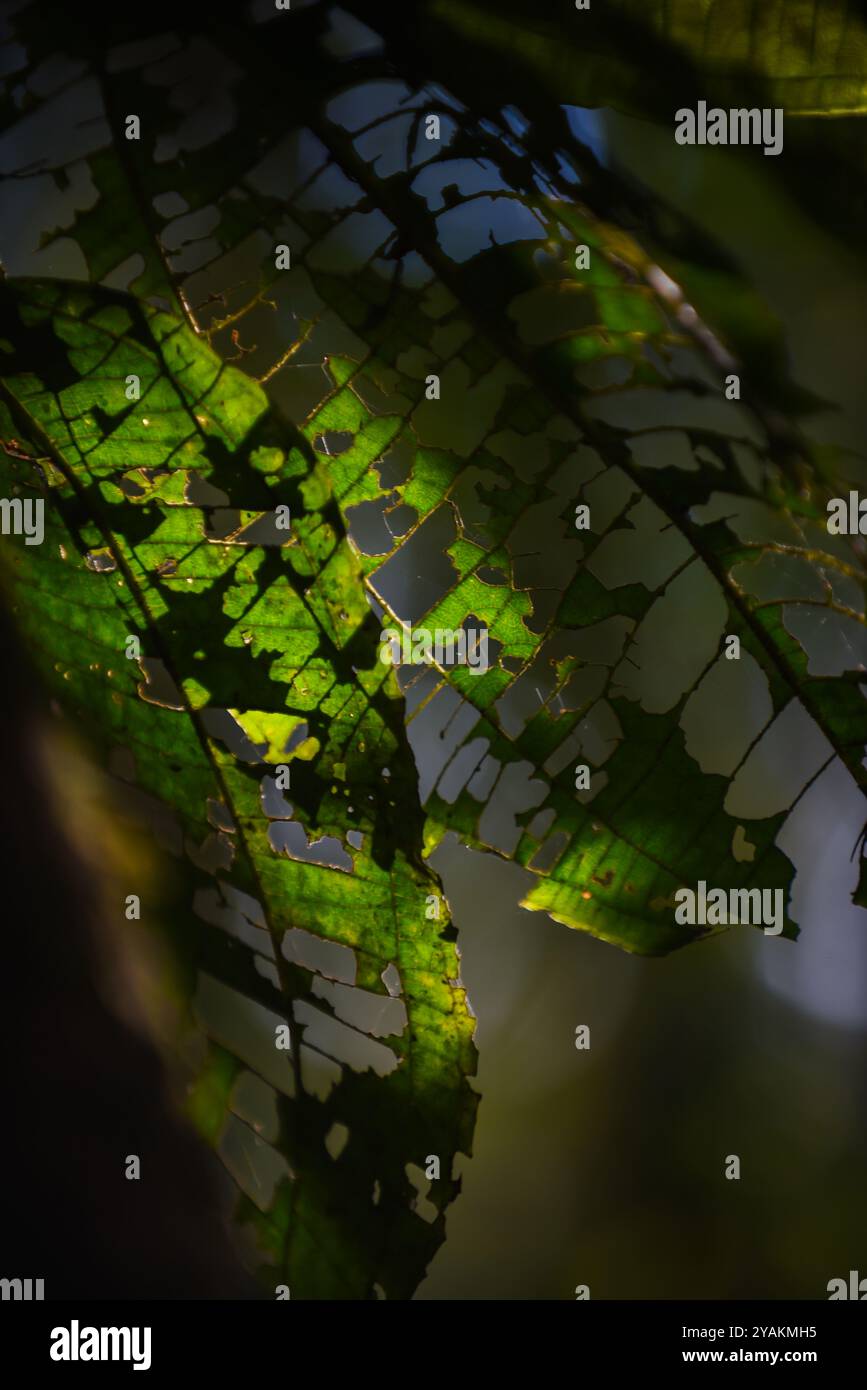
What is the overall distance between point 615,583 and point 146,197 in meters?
0.40

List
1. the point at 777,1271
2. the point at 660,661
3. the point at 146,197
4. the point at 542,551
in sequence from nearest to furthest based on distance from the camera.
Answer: the point at 146,197 → the point at 542,551 → the point at 660,661 → the point at 777,1271

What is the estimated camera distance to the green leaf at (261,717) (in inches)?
21.8

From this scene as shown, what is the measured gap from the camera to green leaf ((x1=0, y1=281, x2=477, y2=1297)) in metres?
0.55

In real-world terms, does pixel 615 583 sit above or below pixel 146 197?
below

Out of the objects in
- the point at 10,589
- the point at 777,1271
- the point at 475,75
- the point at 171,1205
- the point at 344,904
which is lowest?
the point at 777,1271

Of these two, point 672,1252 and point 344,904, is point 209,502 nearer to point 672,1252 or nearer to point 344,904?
point 344,904

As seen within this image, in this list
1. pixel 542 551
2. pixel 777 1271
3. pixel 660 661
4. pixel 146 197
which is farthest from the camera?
pixel 777 1271

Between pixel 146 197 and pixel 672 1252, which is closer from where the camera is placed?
pixel 146 197

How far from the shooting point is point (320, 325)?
1.93 ft

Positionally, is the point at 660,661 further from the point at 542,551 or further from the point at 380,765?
the point at 380,765

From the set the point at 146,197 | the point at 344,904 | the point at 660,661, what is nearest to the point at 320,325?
the point at 146,197

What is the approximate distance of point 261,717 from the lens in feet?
1.91

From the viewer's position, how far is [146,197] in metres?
0.55

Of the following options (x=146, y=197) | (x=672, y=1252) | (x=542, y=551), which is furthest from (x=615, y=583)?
(x=672, y=1252)
